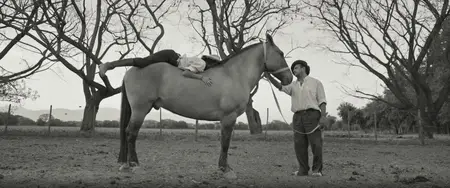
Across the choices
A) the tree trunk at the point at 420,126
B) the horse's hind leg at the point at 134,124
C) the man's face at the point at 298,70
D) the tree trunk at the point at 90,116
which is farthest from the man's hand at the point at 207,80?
the tree trunk at the point at 420,126

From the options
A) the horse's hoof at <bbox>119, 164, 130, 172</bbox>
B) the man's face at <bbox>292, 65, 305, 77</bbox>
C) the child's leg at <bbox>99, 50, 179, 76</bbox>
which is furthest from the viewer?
the man's face at <bbox>292, 65, 305, 77</bbox>

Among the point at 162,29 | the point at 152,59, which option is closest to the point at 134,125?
the point at 152,59

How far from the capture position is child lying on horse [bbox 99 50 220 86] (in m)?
5.68

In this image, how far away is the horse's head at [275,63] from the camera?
6.08 meters

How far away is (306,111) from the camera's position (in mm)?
6355

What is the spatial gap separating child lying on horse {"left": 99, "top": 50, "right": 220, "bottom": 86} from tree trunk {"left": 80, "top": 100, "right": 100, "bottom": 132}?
15.7 metres

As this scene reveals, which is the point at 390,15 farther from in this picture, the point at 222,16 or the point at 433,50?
the point at 222,16

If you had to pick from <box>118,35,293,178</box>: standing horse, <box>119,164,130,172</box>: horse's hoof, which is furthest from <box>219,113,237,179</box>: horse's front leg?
<box>119,164,130,172</box>: horse's hoof

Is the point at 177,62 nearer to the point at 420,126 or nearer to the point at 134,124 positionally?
the point at 134,124

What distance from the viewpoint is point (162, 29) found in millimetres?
22969

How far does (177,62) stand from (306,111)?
2.31 metres

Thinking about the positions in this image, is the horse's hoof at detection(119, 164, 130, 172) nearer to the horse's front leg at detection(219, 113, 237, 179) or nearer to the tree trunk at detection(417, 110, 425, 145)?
the horse's front leg at detection(219, 113, 237, 179)

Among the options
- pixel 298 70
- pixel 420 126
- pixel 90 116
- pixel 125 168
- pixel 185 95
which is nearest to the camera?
pixel 185 95

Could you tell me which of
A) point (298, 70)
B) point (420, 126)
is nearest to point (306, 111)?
point (298, 70)
